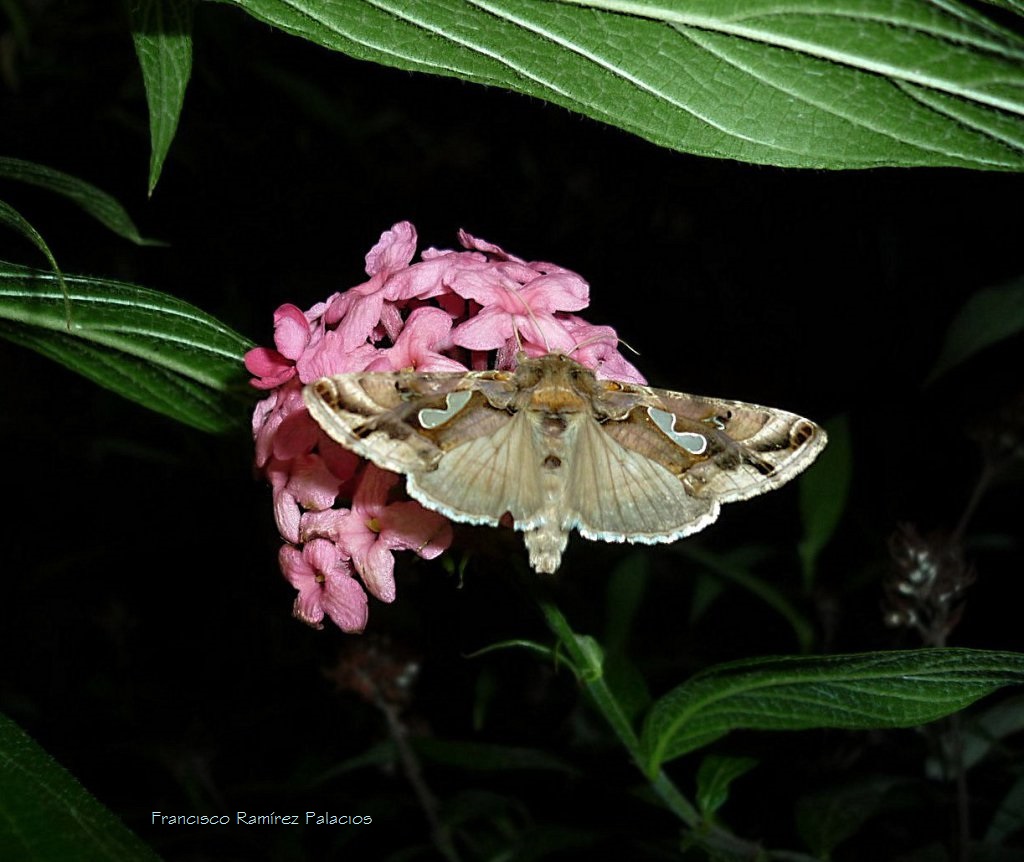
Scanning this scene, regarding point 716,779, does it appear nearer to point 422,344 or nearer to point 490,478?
point 490,478

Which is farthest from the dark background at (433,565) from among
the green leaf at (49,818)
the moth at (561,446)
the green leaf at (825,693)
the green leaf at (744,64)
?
the green leaf at (744,64)

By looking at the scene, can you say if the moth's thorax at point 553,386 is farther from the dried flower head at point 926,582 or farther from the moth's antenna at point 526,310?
the dried flower head at point 926,582

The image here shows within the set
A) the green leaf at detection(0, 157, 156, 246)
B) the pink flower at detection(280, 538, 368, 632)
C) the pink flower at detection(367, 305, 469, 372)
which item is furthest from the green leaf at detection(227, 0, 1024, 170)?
the pink flower at detection(280, 538, 368, 632)

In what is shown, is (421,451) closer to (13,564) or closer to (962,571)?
(962,571)

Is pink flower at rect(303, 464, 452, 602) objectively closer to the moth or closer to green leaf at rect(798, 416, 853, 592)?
the moth

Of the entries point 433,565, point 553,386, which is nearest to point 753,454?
point 553,386

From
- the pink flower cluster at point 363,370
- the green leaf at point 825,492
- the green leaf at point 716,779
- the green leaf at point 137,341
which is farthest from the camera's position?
the green leaf at point 825,492

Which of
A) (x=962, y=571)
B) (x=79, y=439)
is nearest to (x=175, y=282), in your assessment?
(x=79, y=439)
